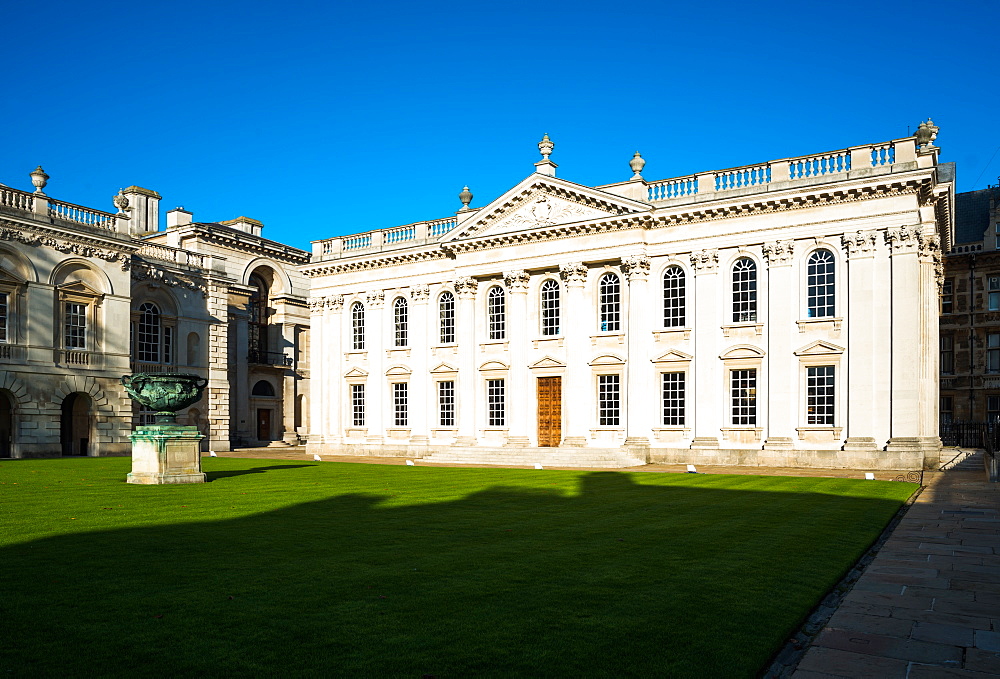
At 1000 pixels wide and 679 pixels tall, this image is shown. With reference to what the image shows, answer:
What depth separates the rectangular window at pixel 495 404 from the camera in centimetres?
4109

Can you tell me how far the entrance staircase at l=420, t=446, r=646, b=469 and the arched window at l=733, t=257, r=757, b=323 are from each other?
7434 millimetres

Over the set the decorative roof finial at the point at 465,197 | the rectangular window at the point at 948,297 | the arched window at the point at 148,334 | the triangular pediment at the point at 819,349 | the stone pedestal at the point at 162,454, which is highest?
the decorative roof finial at the point at 465,197

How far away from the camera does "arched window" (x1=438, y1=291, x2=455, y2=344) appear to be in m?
43.1

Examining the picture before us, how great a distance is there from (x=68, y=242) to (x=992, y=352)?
2016 inches

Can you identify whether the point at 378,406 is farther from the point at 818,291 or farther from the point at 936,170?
the point at 936,170

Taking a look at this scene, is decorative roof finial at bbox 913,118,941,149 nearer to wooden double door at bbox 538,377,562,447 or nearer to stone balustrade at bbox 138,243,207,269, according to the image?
wooden double door at bbox 538,377,562,447

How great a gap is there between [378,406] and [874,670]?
40.3 m

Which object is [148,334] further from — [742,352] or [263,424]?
[742,352]

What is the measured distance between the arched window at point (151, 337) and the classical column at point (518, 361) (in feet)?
65.5

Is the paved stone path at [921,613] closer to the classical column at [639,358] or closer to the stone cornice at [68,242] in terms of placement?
the classical column at [639,358]

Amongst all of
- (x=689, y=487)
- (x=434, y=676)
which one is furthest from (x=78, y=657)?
(x=689, y=487)

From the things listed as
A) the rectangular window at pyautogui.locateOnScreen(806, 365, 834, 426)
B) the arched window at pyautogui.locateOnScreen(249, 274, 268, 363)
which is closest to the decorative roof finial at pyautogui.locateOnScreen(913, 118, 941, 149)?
the rectangular window at pyautogui.locateOnScreen(806, 365, 834, 426)

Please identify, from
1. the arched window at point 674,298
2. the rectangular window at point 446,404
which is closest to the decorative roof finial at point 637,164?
the arched window at point 674,298

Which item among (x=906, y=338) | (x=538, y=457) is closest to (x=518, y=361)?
(x=538, y=457)
